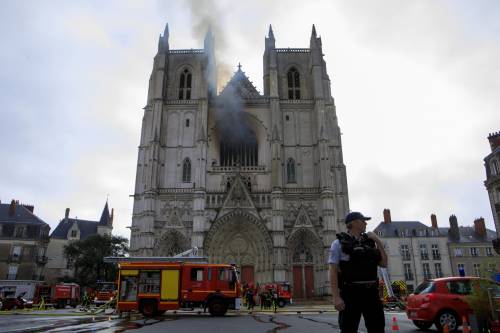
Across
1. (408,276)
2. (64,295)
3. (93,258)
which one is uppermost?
(93,258)

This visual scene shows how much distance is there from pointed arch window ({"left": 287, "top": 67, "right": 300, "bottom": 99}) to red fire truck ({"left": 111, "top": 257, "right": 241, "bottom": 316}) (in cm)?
2659

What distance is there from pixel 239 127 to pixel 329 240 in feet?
45.3

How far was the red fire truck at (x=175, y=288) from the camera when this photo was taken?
49.0 feet

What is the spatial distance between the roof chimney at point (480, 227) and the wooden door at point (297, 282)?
84.9 feet

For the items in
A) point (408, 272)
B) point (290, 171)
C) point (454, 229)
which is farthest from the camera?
point (454, 229)

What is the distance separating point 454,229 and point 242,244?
91.6ft

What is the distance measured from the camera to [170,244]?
3209cm

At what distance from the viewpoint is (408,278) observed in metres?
44.2

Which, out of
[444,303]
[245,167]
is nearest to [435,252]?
[245,167]

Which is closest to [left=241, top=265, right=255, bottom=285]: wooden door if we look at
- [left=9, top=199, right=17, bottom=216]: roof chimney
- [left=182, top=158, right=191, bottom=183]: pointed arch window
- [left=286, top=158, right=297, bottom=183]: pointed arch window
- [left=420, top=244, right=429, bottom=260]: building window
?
[left=286, top=158, right=297, bottom=183]: pointed arch window

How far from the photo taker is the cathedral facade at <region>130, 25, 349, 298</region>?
31.4 metres

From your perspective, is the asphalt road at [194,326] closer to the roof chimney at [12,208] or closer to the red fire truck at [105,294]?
the red fire truck at [105,294]

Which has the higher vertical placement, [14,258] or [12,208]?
[12,208]

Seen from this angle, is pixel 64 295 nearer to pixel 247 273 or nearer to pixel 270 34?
pixel 247 273
